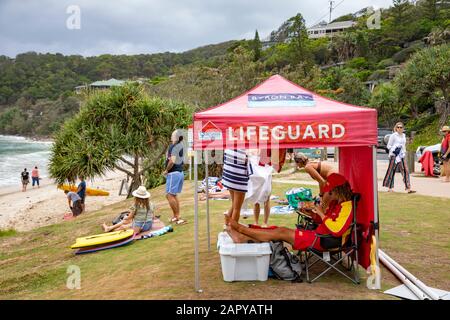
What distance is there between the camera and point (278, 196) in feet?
38.4

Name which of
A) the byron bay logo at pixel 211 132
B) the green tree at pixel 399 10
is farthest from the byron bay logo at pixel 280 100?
the green tree at pixel 399 10

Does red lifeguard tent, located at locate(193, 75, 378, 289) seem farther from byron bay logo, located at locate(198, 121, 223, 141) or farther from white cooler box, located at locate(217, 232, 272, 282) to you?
white cooler box, located at locate(217, 232, 272, 282)

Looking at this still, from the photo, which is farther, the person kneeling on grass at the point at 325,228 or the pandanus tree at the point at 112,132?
the pandanus tree at the point at 112,132

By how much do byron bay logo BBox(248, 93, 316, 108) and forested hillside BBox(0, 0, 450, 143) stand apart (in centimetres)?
1773

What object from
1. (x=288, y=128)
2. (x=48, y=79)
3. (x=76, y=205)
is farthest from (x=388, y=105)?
(x=48, y=79)

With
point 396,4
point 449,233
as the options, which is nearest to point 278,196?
point 449,233

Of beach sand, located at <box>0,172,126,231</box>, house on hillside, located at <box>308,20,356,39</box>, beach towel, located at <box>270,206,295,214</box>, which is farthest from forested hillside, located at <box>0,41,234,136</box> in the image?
beach towel, located at <box>270,206,295,214</box>

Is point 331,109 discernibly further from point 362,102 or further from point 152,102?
point 362,102

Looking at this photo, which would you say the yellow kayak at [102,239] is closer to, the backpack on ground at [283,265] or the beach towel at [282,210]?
the beach towel at [282,210]

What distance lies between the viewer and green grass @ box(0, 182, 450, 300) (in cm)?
502

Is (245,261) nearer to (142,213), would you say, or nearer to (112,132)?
(142,213)

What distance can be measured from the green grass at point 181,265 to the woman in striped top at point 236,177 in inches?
30.2

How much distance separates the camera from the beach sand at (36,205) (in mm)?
18000
